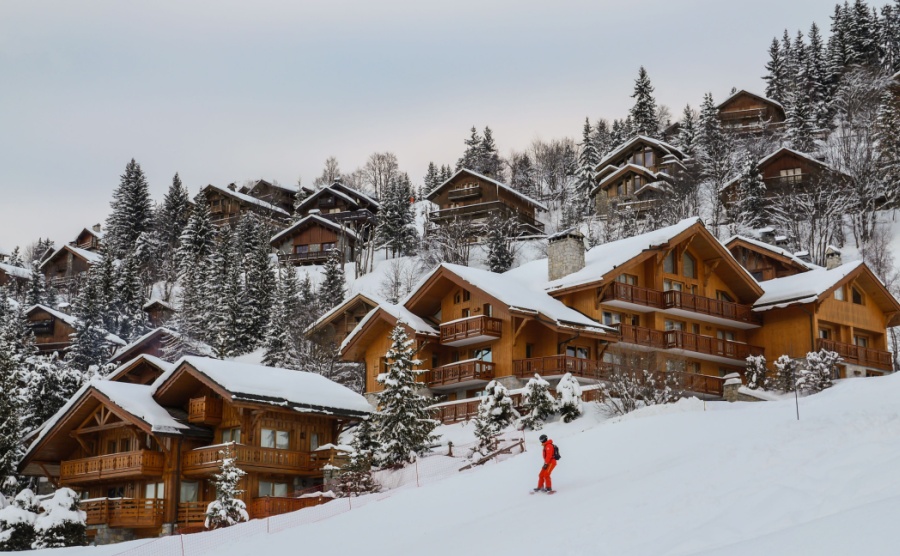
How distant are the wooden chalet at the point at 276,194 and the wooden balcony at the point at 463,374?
2630 inches

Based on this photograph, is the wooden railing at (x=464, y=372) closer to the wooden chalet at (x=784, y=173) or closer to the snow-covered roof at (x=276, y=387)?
the snow-covered roof at (x=276, y=387)

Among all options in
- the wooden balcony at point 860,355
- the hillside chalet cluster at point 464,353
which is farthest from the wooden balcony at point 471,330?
the wooden balcony at point 860,355


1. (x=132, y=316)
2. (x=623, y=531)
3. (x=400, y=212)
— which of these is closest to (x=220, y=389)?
(x=623, y=531)

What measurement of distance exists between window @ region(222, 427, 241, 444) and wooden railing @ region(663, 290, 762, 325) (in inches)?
809

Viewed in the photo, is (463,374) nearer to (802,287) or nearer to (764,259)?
(802,287)

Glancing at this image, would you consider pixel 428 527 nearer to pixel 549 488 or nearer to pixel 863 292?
pixel 549 488

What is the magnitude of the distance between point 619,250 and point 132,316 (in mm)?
37844

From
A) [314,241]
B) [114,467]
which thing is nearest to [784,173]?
[314,241]

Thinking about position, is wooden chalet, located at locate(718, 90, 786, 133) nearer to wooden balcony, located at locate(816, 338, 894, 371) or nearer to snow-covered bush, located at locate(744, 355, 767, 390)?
wooden balcony, located at locate(816, 338, 894, 371)

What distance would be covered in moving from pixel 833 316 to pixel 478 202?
4308cm

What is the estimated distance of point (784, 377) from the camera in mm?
41188

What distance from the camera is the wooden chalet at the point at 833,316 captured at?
45.7 m

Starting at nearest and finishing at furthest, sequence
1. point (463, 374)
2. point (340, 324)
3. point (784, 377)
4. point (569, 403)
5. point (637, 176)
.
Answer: point (569, 403), point (784, 377), point (463, 374), point (340, 324), point (637, 176)

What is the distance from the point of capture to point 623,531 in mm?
16672
